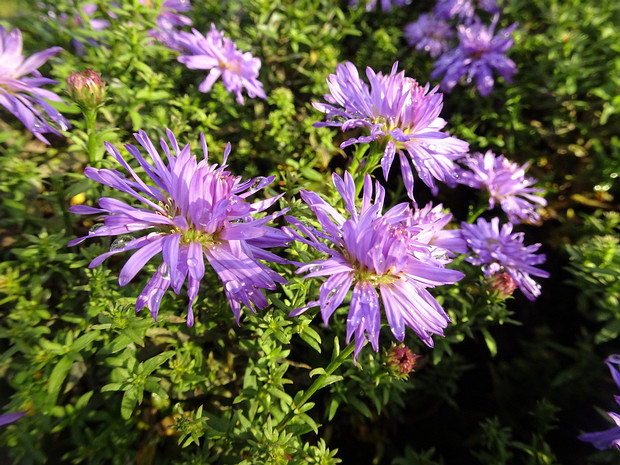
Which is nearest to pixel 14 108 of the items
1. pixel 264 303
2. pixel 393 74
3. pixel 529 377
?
pixel 264 303

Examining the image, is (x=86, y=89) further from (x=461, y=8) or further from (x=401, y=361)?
(x=461, y=8)

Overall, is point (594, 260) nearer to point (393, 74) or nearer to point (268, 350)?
point (393, 74)

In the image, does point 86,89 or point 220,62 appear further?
point 220,62

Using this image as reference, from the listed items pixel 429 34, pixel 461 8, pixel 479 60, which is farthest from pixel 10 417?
pixel 461 8

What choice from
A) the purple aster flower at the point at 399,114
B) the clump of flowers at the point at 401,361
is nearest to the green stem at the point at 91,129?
the purple aster flower at the point at 399,114

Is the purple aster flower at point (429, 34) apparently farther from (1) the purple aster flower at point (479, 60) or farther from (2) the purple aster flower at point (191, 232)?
(2) the purple aster flower at point (191, 232)

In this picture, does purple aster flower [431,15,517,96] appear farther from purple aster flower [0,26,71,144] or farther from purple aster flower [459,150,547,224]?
purple aster flower [0,26,71,144]
